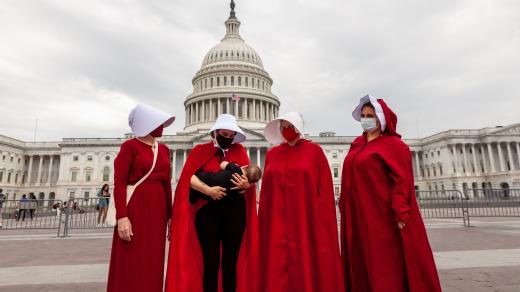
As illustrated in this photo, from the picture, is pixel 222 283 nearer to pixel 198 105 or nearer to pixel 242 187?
pixel 242 187

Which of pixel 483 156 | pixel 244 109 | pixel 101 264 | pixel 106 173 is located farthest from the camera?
pixel 244 109

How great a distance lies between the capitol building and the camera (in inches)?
2323

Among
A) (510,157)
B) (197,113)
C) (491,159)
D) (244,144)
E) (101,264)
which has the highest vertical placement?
(197,113)

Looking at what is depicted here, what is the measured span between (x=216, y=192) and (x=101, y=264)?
491 cm

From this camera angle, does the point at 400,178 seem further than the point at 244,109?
No

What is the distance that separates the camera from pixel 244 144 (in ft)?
177

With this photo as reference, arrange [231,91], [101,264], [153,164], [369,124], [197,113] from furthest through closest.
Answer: [197,113], [231,91], [101,264], [369,124], [153,164]

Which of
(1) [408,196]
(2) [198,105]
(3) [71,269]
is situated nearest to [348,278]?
(1) [408,196]

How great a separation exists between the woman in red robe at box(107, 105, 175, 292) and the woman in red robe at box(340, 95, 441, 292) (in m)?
2.52

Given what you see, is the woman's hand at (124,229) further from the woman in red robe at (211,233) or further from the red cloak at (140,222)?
the woman in red robe at (211,233)

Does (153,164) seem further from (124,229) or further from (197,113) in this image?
(197,113)

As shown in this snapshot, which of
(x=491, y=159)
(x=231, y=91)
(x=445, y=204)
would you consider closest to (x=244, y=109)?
(x=231, y=91)

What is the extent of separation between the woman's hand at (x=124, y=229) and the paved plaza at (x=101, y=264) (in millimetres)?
2098

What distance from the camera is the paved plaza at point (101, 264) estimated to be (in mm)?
4797
